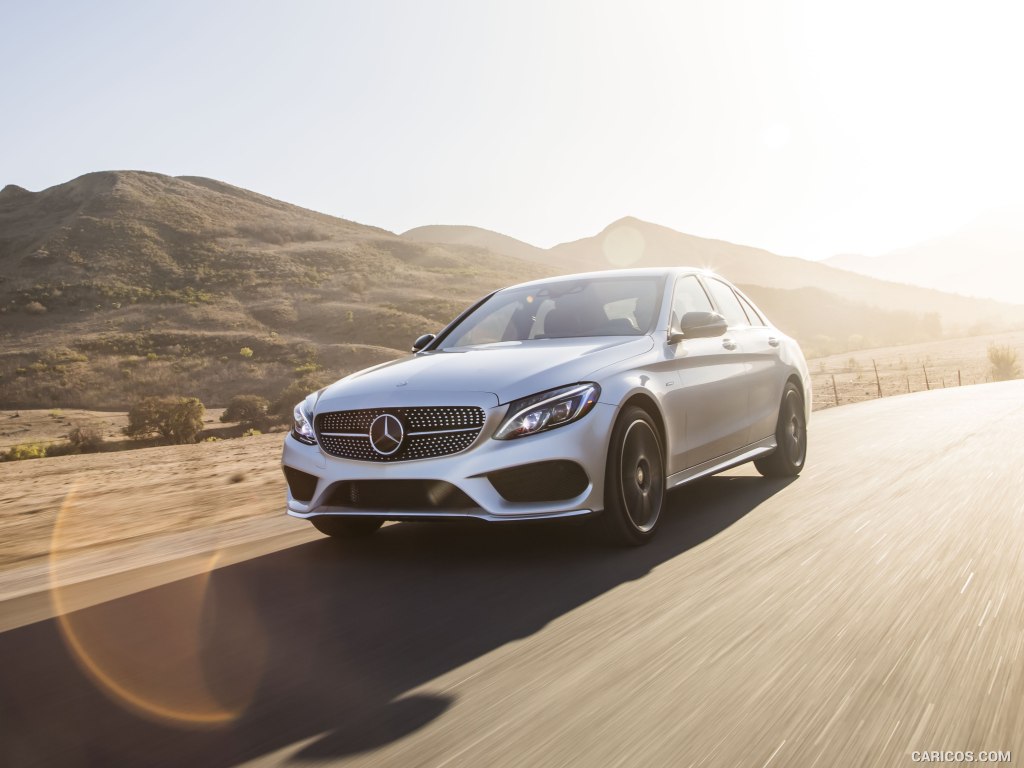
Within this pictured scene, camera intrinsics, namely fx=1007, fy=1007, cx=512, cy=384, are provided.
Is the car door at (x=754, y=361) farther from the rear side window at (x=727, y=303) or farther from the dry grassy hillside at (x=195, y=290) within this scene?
the dry grassy hillside at (x=195, y=290)

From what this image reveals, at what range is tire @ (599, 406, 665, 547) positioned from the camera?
5.28m

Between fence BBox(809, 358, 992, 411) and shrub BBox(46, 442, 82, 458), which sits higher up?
shrub BBox(46, 442, 82, 458)

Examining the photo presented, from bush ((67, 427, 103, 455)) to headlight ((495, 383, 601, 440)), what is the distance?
22.7 meters

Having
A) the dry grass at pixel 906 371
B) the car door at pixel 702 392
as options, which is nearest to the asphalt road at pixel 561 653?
the car door at pixel 702 392

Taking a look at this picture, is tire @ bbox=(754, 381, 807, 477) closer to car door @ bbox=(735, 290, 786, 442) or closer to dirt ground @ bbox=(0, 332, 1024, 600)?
car door @ bbox=(735, 290, 786, 442)

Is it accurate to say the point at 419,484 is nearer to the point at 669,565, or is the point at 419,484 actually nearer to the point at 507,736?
the point at 669,565

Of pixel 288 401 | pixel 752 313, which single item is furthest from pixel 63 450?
pixel 752 313

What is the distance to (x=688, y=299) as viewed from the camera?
703cm

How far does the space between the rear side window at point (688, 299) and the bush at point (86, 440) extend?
70.7 feet

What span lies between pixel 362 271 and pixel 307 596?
8466cm

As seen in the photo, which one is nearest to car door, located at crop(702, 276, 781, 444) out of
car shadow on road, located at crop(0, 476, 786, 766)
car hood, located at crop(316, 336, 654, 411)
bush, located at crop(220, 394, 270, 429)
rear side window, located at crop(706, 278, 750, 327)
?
rear side window, located at crop(706, 278, 750, 327)

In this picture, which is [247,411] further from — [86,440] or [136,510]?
[136,510]

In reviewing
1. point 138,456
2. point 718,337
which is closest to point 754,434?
point 718,337

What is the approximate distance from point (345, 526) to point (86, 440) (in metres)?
22.1
